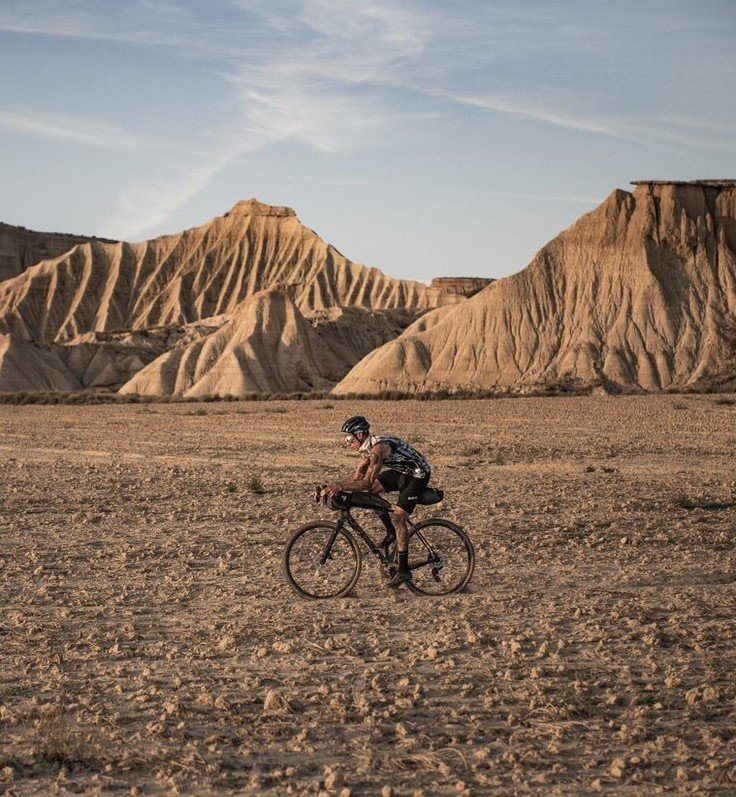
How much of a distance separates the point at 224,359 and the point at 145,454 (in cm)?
5927

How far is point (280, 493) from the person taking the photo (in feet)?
57.8

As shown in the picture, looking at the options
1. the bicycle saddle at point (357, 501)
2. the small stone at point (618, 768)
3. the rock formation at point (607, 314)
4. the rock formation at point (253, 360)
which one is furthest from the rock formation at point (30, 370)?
the small stone at point (618, 768)

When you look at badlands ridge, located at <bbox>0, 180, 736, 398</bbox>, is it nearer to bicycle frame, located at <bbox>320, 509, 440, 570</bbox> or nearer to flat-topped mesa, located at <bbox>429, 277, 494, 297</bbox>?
flat-topped mesa, located at <bbox>429, 277, 494, 297</bbox>

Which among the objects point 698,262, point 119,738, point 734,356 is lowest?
point 119,738

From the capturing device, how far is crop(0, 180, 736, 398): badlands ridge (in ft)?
231

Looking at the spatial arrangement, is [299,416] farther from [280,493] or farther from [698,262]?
[698,262]

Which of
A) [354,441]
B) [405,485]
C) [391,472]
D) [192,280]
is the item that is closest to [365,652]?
[405,485]

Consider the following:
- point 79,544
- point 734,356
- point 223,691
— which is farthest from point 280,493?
point 734,356

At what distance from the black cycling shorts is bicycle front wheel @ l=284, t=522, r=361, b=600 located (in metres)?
0.62

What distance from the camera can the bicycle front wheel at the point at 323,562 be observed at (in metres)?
9.59

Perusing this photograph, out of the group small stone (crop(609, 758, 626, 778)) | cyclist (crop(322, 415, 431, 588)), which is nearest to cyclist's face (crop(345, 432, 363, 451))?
cyclist (crop(322, 415, 431, 588))

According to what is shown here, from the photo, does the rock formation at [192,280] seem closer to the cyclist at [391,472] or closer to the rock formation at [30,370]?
the rock formation at [30,370]

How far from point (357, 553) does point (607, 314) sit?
66.0 metres

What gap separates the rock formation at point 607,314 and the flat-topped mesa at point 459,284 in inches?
1676
